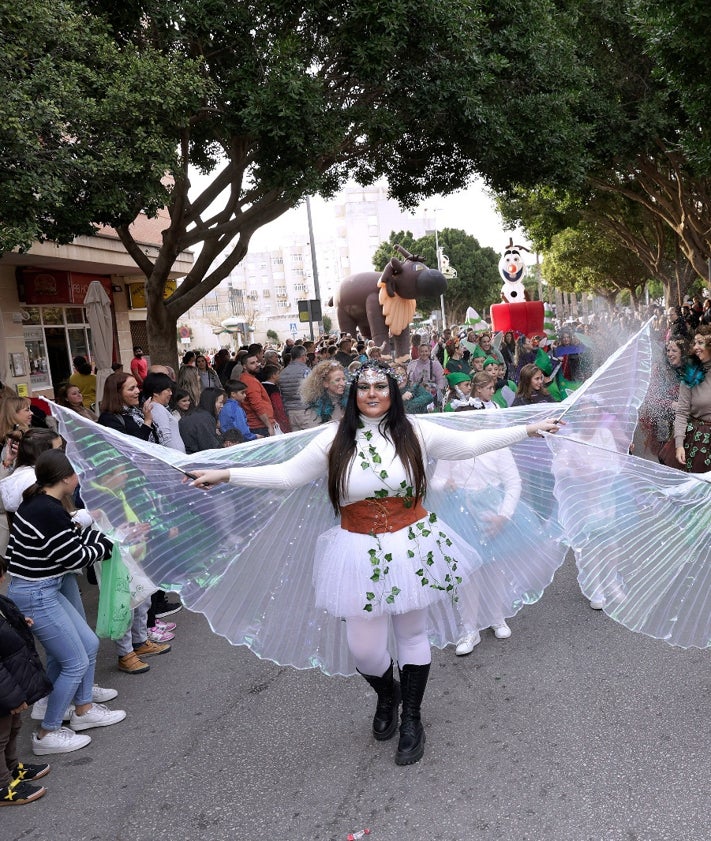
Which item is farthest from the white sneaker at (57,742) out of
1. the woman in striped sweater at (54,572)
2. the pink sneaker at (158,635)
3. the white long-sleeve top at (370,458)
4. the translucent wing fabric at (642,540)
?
the translucent wing fabric at (642,540)

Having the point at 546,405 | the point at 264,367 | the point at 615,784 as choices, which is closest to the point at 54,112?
the point at 264,367

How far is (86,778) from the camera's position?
12.8 ft

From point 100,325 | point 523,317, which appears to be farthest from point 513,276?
point 100,325

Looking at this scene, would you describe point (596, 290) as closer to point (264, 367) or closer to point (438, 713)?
point (264, 367)

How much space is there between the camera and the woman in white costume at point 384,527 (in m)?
3.55

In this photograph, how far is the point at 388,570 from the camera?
3.54m

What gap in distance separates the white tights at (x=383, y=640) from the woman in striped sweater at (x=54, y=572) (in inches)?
57.6

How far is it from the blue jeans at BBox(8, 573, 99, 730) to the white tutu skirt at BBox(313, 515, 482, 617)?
4.62 ft

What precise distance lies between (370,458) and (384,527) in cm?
32

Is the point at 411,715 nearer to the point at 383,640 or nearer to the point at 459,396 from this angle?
the point at 383,640

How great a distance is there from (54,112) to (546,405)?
5945 mm

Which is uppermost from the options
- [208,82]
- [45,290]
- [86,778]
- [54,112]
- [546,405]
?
[208,82]

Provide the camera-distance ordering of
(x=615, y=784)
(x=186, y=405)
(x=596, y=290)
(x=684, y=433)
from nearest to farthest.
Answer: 1. (x=615, y=784)
2. (x=684, y=433)
3. (x=186, y=405)
4. (x=596, y=290)

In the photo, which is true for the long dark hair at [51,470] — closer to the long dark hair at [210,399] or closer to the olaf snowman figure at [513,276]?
the long dark hair at [210,399]
